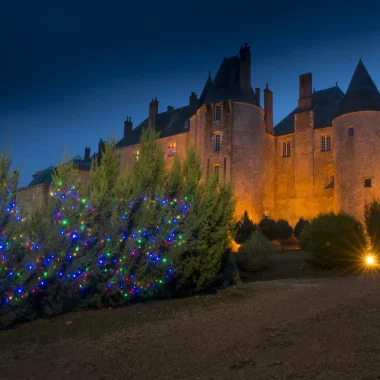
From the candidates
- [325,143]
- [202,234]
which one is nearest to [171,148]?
[325,143]

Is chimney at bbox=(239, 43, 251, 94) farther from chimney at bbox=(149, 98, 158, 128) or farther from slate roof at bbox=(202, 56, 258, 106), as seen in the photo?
chimney at bbox=(149, 98, 158, 128)

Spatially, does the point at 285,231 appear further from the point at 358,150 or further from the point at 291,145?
the point at 291,145

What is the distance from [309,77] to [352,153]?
290 inches

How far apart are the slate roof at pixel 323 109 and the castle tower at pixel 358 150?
2862 mm

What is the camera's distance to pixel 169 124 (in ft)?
123

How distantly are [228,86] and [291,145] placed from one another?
23.6ft

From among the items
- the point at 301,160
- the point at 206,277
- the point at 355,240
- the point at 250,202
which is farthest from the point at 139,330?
the point at 301,160

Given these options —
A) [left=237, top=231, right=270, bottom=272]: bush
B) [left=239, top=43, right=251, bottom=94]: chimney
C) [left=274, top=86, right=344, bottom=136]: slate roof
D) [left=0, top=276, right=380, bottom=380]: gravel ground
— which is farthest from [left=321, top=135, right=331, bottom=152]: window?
[left=0, top=276, right=380, bottom=380]: gravel ground

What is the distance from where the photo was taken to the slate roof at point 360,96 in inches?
1087

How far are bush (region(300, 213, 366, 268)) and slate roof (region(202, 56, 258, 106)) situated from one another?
17.4 m

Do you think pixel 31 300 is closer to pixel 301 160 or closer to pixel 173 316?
pixel 173 316

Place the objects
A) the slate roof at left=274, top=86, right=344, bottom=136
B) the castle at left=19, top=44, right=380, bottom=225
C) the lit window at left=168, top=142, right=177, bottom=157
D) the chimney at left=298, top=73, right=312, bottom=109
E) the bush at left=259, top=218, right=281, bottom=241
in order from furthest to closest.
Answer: the lit window at left=168, top=142, right=177, bottom=157 < the slate roof at left=274, top=86, right=344, bottom=136 < the chimney at left=298, top=73, right=312, bottom=109 < the castle at left=19, top=44, right=380, bottom=225 < the bush at left=259, top=218, right=281, bottom=241

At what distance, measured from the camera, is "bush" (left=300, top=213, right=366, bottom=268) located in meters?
14.6

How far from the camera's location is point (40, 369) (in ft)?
15.6
